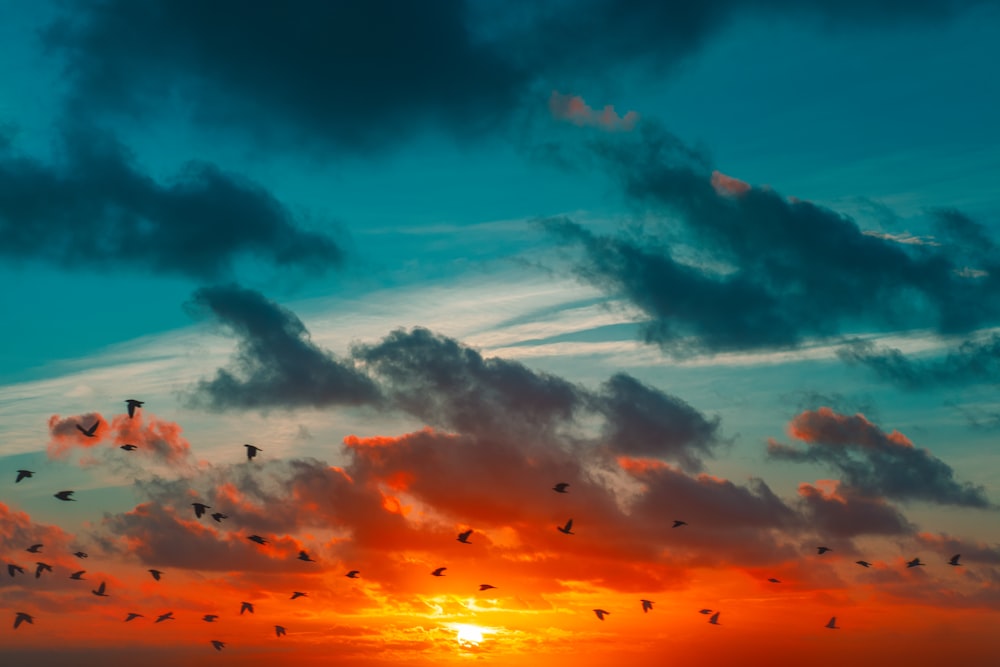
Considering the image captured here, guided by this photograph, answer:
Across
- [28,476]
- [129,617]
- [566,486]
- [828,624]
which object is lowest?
[828,624]

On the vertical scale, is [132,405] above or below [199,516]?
above

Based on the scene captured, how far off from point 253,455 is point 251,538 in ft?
63.1

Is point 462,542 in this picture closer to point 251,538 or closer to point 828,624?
point 251,538

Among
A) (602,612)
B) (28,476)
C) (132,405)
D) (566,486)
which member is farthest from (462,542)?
(28,476)

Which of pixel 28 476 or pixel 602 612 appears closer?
pixel 28 476

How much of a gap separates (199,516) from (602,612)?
6547cm

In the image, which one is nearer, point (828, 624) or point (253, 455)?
point (253, 455)

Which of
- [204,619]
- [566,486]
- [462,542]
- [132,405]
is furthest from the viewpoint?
[204,619]

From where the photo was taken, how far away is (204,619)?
16000 cm

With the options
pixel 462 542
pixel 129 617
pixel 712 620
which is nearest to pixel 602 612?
pixel 712 620

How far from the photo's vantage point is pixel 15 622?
151375 millimetres

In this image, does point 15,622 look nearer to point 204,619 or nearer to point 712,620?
point 204,619

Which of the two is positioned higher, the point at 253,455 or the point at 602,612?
the point at 253,455

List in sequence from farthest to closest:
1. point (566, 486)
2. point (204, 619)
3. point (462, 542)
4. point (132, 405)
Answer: point (204, 619)
point (462, 542)
point (566, 486)
point (132, 405)
